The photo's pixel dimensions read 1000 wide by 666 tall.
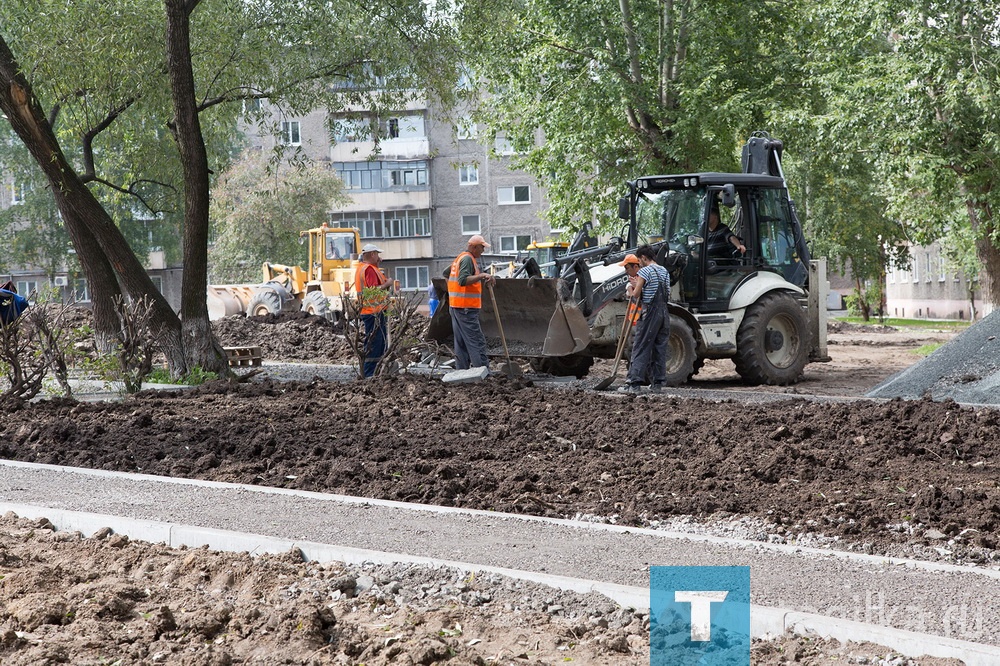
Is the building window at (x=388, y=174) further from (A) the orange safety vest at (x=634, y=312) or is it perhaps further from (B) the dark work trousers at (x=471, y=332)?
(A) the orange safety vest at (x=634, y=312)

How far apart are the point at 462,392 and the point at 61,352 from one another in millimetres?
4948

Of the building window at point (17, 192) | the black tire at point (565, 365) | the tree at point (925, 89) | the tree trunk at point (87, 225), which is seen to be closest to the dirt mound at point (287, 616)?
the tree trunk at point (87, 225)

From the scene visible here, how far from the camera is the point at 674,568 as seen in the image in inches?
210

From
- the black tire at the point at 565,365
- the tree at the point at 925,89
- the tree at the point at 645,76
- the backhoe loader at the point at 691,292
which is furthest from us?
the tree at the point at 645,76

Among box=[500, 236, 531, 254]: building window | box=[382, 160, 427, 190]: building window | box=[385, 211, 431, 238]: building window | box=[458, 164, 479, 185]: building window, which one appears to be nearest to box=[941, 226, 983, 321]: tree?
box=[500, 236, 531, 254]: building window

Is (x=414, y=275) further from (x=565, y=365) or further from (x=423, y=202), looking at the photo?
(x=565, y=365)

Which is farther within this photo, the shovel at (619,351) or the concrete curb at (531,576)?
the shovel at (619,351)

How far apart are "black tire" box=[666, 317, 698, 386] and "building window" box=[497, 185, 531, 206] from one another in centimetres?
4595

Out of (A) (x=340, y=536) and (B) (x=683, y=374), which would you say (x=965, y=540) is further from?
(B) (x=683, y=374)

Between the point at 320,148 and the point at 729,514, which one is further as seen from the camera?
the point at 320,148

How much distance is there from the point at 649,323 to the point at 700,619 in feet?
29.3

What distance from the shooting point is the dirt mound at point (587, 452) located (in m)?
6.88

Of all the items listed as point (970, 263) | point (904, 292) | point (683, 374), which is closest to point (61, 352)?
point (683, 374)

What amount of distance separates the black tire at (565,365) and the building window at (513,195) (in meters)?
45.0
